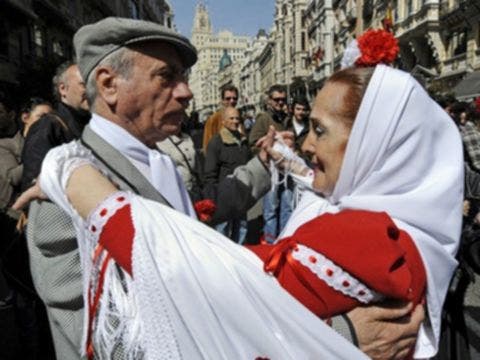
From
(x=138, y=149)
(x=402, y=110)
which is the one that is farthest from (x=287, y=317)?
(x=138, y=149)

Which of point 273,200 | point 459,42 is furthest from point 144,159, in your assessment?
point 459,42

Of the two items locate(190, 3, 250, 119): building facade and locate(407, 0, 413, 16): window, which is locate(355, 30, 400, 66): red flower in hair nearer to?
locate(407, 0, 413, 16): window

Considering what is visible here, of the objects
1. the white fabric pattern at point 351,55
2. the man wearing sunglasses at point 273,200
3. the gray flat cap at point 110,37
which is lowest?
the man wearing sunglasses at point 273,200

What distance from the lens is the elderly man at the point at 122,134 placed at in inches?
46.9

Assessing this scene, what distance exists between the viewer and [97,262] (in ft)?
3.23

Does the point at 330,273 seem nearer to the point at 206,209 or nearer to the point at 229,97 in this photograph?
the point at 206,209

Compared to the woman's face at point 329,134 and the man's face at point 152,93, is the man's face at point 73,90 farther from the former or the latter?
the woman's face at point 329,134

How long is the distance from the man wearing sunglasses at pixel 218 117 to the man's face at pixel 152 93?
441cm

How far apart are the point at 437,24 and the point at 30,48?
2241 centimetres

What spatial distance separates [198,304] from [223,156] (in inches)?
176

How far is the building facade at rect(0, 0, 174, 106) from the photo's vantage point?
1861 centimetres

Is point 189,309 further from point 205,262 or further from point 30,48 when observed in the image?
point 30,48

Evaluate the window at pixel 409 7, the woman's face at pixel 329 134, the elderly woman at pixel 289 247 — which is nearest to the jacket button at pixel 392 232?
the elderly woman at pixel 289 247

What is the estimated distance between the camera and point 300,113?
5777mm
